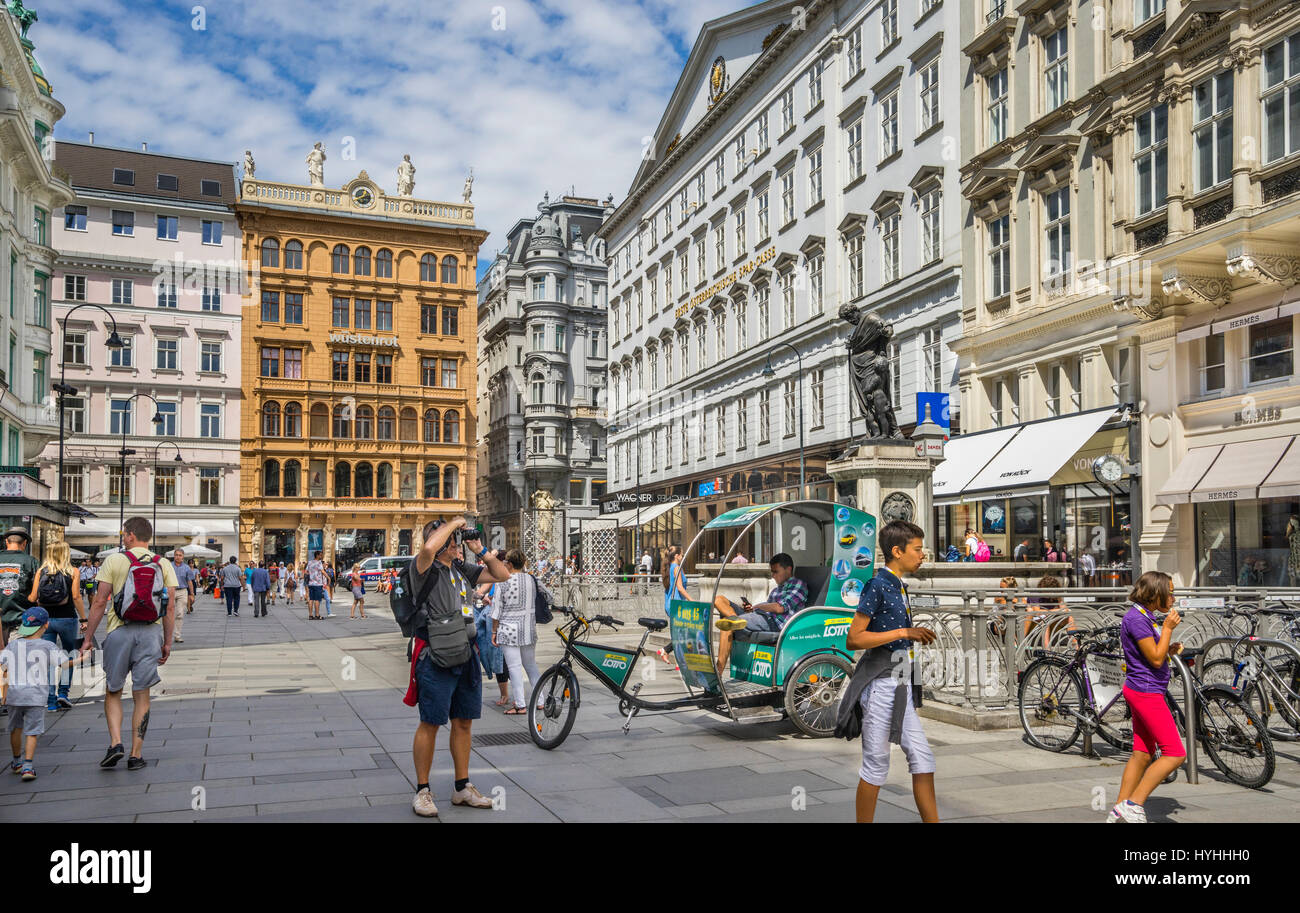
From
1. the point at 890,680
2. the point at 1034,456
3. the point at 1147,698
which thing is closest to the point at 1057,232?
the point at 1034,456

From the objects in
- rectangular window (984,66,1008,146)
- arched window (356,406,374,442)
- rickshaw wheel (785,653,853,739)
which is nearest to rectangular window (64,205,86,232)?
arched window (356,406,374,442)

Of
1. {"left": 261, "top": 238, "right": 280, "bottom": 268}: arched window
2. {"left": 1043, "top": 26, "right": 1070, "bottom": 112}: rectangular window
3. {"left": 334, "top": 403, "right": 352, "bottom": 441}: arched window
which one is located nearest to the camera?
{"left": 1043, "top": 26, "right": 1070, "bottom": 112}: rectangular window

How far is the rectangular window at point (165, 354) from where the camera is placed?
6588cm

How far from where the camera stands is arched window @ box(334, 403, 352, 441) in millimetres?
69438

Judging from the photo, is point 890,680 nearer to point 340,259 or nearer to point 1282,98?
point 1282,98

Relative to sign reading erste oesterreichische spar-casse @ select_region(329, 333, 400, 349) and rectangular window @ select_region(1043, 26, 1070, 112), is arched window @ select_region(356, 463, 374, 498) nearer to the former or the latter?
sign reading erste oesterreichische spar-casse @ select_region(329, 333, 400, 349)

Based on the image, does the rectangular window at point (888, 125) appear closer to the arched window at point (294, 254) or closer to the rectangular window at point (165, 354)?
the arched window at point (294, 254)

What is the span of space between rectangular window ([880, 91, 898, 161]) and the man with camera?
104 ft

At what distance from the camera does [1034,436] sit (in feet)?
90.6

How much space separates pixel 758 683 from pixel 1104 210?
63.9ft

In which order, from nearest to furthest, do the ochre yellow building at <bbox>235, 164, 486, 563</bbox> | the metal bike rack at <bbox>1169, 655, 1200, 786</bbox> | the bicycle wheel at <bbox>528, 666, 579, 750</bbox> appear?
the metal bike rack at <bbox>1169, 655, 1200, 786</bbox> → the bicycle wheel at <bbox>528, 666, 579, 750</bbox> → the ochre yellow building at <bbox>235, 164, 486, 563</bbox>

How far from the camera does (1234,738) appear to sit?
830 centimetres

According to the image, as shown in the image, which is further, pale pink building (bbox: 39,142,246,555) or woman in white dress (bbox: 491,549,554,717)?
pale pink building (bbox: 39,142,246,555)
